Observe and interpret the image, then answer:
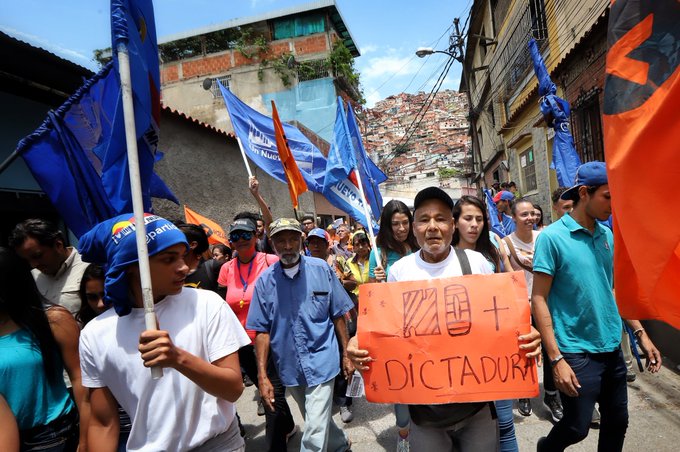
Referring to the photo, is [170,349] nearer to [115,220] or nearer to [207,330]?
[207,330]

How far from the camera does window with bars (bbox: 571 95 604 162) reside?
8.84 m

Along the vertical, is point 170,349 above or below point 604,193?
below

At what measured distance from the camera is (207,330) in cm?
182

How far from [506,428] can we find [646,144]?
191 cm

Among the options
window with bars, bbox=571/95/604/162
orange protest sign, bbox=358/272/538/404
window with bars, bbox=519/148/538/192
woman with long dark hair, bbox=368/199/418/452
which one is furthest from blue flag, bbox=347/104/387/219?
window with bars, bbox=519/148/538/192

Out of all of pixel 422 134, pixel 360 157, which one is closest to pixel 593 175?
pixel 360 157

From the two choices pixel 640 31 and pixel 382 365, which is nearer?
pixel 640 31

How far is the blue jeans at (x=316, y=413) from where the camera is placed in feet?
9.43

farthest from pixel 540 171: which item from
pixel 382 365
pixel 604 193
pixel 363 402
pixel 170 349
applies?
pixel 170 349

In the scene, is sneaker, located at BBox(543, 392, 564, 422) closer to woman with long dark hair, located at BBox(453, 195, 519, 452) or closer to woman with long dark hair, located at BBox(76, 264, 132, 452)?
woman with long dark hair, located at BBox(453, 195, 519, 452)

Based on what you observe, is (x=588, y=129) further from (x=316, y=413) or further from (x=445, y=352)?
(x=445, y=352)

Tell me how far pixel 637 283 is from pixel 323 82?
23.5 meters

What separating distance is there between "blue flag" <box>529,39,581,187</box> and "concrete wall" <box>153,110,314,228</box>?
22.9 feet

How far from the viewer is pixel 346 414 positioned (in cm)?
425
